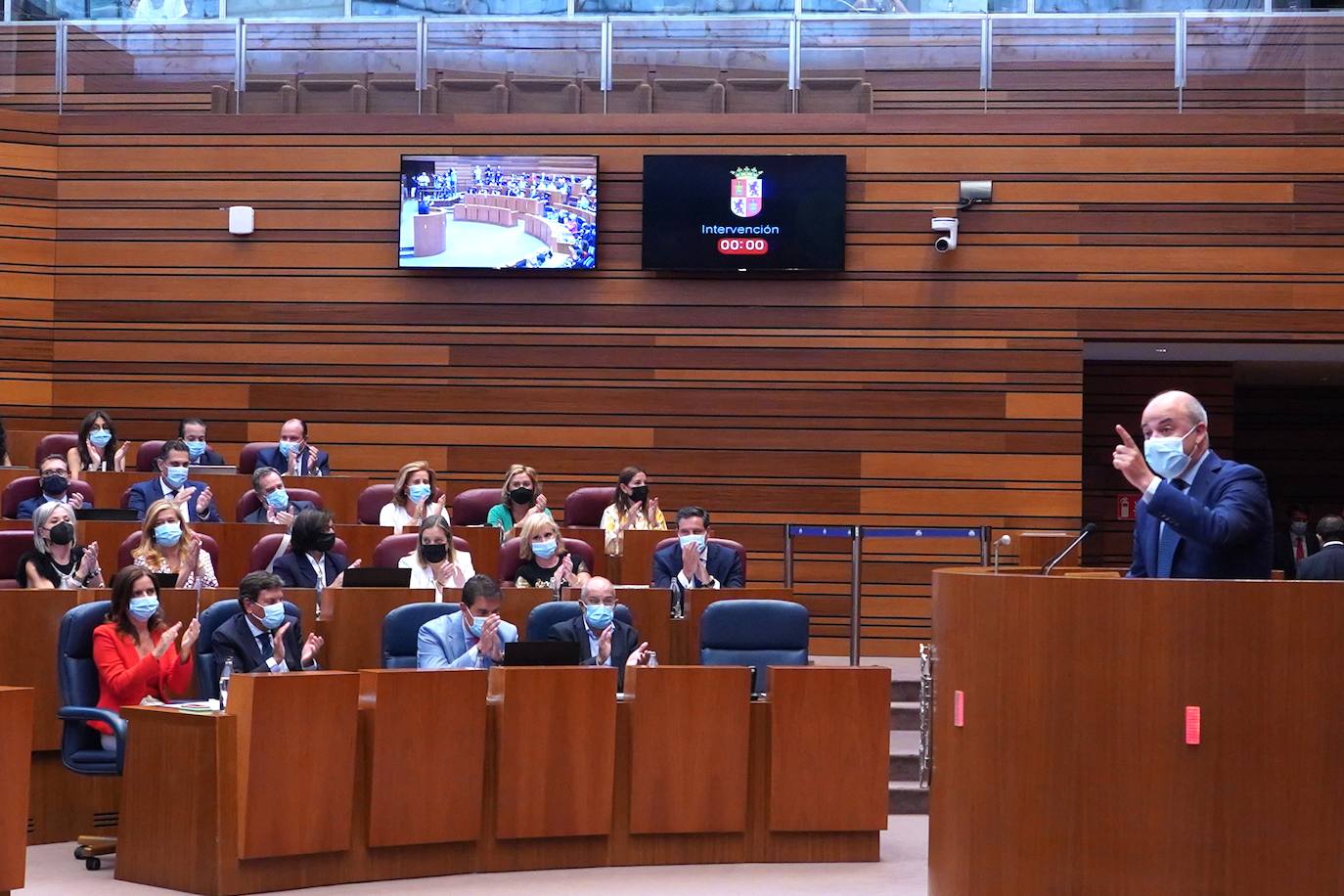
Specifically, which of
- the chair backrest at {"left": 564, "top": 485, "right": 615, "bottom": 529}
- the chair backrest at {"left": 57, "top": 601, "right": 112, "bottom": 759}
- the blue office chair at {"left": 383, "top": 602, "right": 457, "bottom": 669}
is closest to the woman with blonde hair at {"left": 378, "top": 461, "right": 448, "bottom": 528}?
the chair backrest at {"left": 564, "top": 485, "right": 615, "bottom": 529}

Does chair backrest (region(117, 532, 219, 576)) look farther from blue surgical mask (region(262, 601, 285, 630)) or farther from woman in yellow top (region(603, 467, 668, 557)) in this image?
woman in yellow top (region(603, 467, 668, 557))

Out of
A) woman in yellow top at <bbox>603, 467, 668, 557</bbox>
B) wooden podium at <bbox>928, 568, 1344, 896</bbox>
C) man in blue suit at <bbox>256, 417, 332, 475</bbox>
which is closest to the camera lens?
wooden podium at <bbox>928, 568, 1344, 896</bbox>

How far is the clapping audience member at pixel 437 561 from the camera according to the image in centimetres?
755

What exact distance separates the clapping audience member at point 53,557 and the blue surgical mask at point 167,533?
36 cm

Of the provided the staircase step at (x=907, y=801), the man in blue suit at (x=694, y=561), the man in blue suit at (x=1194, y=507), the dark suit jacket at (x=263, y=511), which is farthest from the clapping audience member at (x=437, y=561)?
the man in blue suit at (x=1194, y=507)

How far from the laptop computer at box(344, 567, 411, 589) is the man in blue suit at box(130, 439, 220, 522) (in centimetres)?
180

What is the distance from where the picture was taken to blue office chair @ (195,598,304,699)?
623cm

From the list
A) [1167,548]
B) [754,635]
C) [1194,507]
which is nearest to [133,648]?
[754,635]

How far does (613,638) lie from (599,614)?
0.68 ft

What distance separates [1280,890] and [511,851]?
9.79 feet

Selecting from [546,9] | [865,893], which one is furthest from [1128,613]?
[546,9]

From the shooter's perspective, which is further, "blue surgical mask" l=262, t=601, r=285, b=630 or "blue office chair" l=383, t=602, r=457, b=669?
"blue office chair" l=383, t=602, r=457, b=669

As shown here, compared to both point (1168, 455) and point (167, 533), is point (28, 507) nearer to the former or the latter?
point (167, 533)

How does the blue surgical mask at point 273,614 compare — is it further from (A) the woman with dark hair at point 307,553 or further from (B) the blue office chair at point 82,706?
(A) the woman with dark hair at point 307,553
